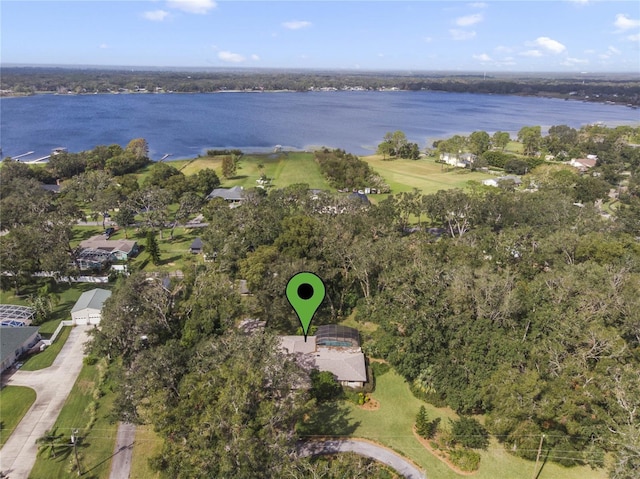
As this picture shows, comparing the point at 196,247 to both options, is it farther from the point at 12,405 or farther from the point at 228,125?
the point at 228,125

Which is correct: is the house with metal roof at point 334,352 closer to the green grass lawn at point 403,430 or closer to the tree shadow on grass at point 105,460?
the green grass lawn at point 403,430

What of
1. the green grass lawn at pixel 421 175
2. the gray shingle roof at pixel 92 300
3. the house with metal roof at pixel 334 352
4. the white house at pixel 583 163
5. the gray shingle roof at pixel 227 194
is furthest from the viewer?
the white house at pixel 583 163

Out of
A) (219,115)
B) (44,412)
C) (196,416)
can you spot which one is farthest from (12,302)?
(219,115)

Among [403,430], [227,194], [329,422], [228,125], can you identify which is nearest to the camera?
[403,430]

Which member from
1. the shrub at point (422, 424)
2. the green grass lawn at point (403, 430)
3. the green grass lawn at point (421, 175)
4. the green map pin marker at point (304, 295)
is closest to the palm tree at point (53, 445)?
the green grass lawn at point (403, 430)

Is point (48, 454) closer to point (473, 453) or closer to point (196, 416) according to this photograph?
point (196, 416)

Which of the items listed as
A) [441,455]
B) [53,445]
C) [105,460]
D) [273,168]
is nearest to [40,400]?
[53,445]

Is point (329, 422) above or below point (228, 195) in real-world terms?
below
